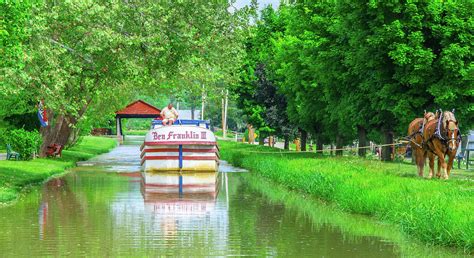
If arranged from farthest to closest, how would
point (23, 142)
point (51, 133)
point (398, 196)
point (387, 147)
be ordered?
point (51, 133) < point (387, 147) < point (23, 142) < point (398, 196)

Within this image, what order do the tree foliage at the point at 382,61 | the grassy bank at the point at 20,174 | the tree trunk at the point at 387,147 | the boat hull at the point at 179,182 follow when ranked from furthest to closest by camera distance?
the tree trunk at the point at 387,147 < the tree foliage at the point at 382,61 < the boat hull at the point at 179,182 < the grassy bank at the point at 20,174

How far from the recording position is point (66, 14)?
78.5 feet

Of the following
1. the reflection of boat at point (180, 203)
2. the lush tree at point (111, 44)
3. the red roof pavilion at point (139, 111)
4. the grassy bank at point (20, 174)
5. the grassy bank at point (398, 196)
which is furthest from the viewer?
the red roof pavilion at point (139, 111)

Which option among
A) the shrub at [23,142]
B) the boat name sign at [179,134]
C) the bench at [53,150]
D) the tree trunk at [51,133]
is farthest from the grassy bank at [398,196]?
the tree trunk at [51,133]

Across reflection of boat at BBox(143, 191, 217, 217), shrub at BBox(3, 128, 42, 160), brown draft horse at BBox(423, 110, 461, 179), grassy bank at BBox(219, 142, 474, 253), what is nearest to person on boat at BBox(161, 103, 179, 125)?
shrub at BBox(3, 128, 42, 160)

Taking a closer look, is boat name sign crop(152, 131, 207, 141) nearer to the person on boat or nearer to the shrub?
the person on boat

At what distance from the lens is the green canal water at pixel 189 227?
41.9 ft

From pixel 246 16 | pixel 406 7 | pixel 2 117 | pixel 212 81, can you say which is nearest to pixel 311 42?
pixel 246 16

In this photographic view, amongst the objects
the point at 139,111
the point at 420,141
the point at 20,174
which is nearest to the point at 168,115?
the point at 20,174

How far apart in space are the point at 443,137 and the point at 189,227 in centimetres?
930

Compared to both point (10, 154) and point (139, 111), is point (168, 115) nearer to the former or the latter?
point (10, 154)

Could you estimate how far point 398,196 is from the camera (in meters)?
16.6

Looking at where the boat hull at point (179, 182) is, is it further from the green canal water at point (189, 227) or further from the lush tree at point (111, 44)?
the lush tree at point (111, 44)

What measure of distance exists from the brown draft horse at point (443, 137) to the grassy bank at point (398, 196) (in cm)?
162
